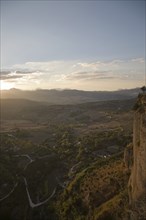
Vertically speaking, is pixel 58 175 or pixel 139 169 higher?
pixel 139 169

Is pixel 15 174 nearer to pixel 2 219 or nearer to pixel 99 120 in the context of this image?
pixel 2 219

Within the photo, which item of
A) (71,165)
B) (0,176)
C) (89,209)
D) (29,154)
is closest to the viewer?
(89,209)

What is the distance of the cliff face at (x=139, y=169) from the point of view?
33.5 meters

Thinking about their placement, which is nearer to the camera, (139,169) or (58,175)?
(139,169)

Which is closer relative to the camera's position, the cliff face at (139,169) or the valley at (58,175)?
the cliff face at (139,169)

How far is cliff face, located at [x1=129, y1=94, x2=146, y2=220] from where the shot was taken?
33.5m

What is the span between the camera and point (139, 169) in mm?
35469

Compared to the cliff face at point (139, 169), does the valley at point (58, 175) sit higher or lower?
lower

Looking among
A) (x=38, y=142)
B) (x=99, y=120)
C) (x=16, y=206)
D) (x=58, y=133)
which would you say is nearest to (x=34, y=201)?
(x=16, y=206)

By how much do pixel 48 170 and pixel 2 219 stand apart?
21.3m

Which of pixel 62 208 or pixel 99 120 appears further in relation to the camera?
pixel 99 120

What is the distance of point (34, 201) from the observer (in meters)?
59.4

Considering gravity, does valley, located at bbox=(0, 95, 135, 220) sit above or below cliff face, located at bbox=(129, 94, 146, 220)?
below

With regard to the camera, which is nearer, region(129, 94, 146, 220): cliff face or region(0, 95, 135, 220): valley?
region(129, 94, 146, 220): cliff face
